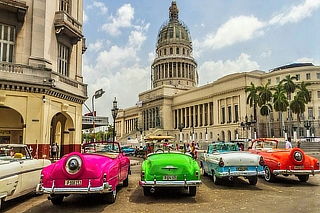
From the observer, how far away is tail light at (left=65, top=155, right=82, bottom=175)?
7492 mm

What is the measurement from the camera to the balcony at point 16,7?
16.9 meters

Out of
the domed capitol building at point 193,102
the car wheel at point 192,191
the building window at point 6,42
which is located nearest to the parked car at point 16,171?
the car wheel at point 192,191

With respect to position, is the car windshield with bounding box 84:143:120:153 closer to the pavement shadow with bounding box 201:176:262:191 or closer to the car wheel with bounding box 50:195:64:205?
the car wheel with bounding box 50:195:64:205

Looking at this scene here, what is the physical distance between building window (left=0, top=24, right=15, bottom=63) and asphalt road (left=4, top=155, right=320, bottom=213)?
420 inches

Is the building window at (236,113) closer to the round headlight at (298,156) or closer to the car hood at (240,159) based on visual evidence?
the round headlight at (298,156)

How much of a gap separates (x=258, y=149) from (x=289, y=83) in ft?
159

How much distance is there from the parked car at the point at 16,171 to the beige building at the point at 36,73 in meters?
7.68

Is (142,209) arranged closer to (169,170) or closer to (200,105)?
(169,170)

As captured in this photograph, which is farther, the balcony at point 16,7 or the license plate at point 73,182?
the balcony at point 16,7

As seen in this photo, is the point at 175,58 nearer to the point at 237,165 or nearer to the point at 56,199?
the point at 237,165

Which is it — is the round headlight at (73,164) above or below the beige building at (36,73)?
below

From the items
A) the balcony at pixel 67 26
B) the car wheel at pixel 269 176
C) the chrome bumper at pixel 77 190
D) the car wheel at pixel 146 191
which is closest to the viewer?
the chrome bumper at pixel 77 190

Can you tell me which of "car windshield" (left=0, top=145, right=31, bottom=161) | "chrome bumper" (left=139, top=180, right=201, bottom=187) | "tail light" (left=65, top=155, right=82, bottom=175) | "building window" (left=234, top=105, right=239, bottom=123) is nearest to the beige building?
"car windshield" (left=0, top=145, right=31, bottom=161)

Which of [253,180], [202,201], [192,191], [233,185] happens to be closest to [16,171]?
[192,191]
